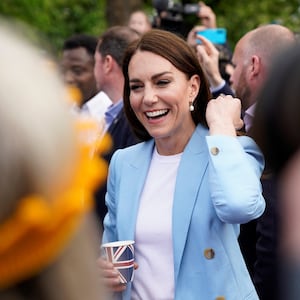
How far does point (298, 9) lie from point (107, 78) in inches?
626

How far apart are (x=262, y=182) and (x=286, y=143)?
126 inches

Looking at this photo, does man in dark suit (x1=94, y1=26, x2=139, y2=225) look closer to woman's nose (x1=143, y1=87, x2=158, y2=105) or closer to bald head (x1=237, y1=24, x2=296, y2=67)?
bald head (x1=237, y1=24, x2=296, y2=67)

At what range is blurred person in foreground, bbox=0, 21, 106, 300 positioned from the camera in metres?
1.12

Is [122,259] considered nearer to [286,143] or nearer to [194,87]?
[194,87]

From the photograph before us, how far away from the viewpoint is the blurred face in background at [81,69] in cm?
790

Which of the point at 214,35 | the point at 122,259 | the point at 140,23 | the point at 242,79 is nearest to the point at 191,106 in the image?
the point at 122,259

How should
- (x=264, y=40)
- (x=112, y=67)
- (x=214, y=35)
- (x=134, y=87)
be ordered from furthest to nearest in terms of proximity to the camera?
(x=214, y=35) → (x=112, y=67) → (x=264, y=40) → (x=134, y=87)

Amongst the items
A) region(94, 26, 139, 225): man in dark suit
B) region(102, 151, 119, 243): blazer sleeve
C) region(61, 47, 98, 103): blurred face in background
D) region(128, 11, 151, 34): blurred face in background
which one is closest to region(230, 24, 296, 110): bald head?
region(94, 26, 139, 225): man in dark suit

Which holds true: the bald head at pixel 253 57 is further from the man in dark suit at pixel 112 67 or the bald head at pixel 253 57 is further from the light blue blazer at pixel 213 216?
the light blue blazer at pixel 213 216

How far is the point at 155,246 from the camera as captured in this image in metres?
3.60

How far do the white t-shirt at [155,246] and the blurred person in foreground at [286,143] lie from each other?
7.55 feet

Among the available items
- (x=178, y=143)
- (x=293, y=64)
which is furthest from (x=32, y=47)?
(x=178, y=143)

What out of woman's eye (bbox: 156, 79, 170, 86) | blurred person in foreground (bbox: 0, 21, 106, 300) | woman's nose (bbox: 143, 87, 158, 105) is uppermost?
blurred person in foreground (bbox: 0, 21, 106, 300)

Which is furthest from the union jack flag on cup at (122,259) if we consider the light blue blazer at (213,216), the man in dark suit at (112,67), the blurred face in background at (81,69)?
the blurred face in background at (81,69)
